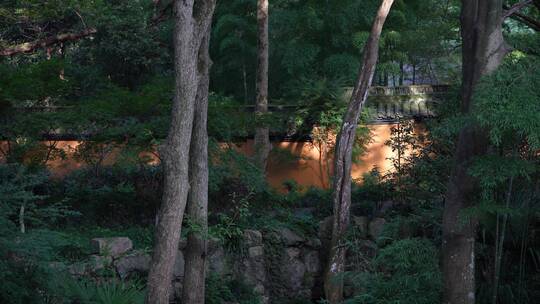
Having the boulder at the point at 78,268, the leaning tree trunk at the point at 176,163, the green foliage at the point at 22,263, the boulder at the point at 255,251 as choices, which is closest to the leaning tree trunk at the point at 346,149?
the boulder at the point at 255,251

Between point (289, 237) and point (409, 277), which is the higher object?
point (409, 277)

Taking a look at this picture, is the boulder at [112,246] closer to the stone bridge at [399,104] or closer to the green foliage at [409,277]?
the green foliage at [409,277]

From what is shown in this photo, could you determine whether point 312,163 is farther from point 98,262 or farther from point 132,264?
point 98,262

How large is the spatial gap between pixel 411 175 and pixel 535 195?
4.35 metres

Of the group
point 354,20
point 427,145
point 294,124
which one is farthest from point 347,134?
point 354,20

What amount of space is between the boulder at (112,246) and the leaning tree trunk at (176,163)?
312 centimetres

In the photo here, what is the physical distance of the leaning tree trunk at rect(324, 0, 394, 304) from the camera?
1377cm

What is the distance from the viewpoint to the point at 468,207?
9.10m

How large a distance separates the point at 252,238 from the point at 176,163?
18.4 ft

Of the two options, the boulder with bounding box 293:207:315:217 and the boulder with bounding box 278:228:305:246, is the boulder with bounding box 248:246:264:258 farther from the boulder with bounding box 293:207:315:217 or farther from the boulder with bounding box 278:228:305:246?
the boulder with bounding box 293:207:315:217

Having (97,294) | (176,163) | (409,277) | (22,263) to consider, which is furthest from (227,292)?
(22,263)

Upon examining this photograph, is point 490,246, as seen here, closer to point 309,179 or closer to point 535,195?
point 535,195

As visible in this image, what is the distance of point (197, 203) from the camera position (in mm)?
10852

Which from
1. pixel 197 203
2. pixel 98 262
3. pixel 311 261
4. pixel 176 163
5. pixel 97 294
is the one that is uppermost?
pixel 176 163
